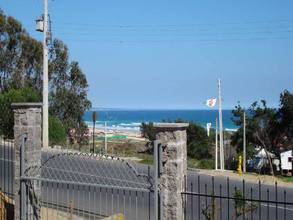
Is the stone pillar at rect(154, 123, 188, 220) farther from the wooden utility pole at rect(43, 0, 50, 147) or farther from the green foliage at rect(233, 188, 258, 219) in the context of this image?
the wooden utility pole at rect(43, 0, 50, 147)

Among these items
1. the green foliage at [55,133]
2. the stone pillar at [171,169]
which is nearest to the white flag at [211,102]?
the green foliage at [55,133]

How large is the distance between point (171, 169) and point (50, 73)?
3630cm

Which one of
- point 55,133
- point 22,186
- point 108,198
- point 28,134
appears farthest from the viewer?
point 55,133

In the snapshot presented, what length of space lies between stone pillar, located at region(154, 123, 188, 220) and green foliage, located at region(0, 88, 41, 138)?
1933cm

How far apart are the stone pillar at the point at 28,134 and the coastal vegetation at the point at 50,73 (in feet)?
105

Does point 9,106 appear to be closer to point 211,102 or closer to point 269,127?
point 211,102

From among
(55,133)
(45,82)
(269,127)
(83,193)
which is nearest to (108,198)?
(83,193)

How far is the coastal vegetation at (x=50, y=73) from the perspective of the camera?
41.0 meters

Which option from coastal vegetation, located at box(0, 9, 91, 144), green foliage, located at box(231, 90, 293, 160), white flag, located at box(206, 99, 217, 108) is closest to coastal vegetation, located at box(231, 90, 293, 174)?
green foliage, located at box(231, 90, 293, 160)

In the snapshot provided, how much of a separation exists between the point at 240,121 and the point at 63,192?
27.3 metres

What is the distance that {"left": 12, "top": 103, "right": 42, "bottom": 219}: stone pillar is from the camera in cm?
834

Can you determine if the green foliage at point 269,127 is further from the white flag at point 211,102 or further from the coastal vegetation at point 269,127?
the white flag at point 211,102

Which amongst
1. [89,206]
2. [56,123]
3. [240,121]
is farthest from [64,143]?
[89,206]

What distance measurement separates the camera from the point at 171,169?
689cm
